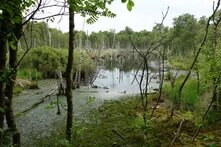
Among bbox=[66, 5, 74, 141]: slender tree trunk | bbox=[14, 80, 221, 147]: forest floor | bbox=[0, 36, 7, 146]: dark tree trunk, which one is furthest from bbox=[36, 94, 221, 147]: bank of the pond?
bbox=[0, 36, 7, 146]: dark tree trunk

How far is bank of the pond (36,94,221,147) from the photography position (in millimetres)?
8018

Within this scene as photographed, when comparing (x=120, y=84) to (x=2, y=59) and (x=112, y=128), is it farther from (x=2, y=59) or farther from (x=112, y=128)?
(x=2, y=59)

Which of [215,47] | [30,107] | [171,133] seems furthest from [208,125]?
[30,107]

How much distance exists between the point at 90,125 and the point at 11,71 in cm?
763

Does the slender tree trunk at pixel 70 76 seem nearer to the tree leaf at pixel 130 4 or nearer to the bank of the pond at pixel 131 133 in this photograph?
the bank of the pond at pixel 131 133

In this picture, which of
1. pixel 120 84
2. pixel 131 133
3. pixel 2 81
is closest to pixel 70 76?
pixel 131 133

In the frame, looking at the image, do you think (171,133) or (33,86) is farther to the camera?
(33,86)

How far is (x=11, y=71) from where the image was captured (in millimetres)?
2711

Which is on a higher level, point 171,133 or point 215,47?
point 215,47

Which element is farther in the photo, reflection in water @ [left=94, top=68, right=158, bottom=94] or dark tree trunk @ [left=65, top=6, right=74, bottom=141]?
reflection in water @ [left=94, top=68, right=158, bottom=94]

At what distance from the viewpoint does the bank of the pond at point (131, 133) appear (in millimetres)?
8018

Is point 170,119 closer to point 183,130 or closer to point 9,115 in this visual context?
point 183,130

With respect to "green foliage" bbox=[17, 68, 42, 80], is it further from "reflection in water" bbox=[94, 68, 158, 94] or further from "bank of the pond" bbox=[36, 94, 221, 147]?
"bank of the pond" bbox=[36, 94, 221, 147]

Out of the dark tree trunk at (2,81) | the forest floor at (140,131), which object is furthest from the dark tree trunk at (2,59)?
the forest floor at (140,131)
